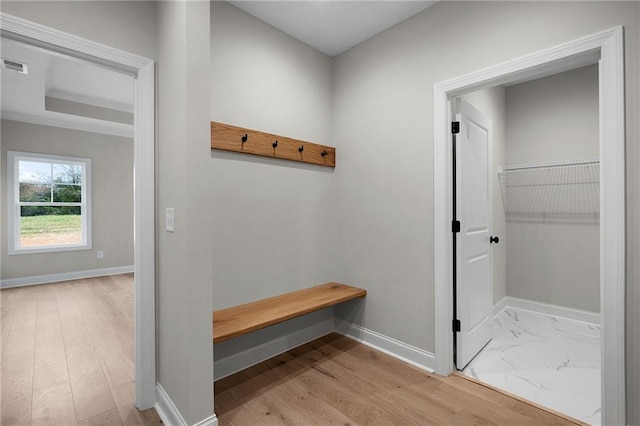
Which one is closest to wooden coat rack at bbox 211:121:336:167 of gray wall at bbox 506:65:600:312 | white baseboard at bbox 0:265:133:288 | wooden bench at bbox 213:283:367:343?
wooden bench at bbox 213:283:367:343

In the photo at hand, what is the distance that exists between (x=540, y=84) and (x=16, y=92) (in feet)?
21.1

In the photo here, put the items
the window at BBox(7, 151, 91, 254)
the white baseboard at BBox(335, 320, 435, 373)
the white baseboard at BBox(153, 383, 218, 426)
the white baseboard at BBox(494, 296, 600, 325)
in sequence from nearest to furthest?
1. the white baseboard at BBox(153, 383, 218, 426)
2. the white baseboard at BBox(335, 320, 435, 373)
3. the white baseboard at BBox(494, 296, 600, 325)
4. the window at BBox(7, 151, 91, 254)

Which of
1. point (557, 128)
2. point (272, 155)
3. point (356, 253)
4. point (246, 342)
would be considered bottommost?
point (246, 342)

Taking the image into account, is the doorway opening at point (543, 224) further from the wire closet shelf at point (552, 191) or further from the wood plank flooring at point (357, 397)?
the wood plank flooring at point (357, 397)

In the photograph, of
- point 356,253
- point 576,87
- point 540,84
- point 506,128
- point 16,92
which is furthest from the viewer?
point 16,92

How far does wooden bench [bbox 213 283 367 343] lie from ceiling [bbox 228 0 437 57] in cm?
222

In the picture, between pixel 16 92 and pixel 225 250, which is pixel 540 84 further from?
pixel 16 92

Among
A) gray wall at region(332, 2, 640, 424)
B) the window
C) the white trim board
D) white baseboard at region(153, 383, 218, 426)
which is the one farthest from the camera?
the window

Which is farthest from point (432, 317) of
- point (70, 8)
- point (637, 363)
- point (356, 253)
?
point (70, 8)

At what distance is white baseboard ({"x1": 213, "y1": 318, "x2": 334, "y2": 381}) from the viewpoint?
2223 millimetres

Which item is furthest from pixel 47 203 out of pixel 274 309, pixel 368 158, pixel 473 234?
pixel 473 234

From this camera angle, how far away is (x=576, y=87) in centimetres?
322

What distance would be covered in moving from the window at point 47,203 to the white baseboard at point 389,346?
5.16 metres

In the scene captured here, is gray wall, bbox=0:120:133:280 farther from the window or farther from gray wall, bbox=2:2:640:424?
gray wall, bbox=2:2:640:424
